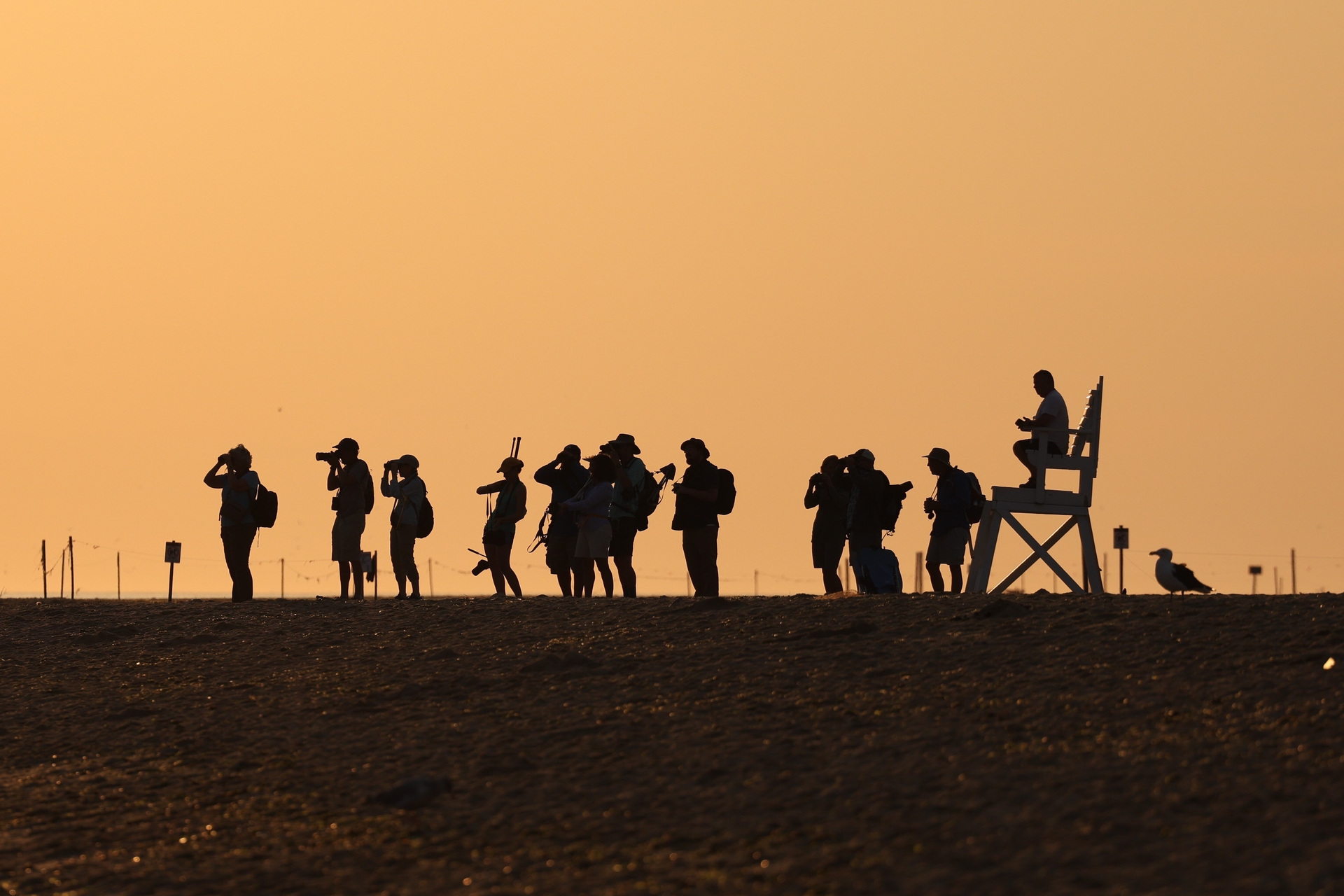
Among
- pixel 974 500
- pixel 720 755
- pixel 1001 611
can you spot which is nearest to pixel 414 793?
pixel 720 755

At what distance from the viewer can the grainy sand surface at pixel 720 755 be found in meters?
9.12

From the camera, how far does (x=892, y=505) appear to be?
729 inches

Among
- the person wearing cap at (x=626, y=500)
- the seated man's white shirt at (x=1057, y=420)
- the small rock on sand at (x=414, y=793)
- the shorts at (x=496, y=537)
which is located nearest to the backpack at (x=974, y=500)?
the seated man's white shirt at (x=1057, y=420)

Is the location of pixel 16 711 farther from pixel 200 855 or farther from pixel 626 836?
pixel 626 836

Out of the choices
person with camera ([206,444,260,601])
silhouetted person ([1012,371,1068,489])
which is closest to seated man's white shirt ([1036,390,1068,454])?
silhouetted person ([1012,371,1068,489])

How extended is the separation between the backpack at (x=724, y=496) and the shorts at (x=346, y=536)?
168 inches

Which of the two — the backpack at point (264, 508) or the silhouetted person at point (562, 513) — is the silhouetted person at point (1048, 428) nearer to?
the silhouetted person at point (562, 513)

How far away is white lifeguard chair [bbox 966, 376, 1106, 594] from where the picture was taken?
648 inches

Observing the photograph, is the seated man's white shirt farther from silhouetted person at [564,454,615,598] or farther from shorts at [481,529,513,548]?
shorts at [481,529,513,548]

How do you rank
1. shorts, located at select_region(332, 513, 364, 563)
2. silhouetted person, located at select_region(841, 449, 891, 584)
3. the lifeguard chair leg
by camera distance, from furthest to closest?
shorts, located at select_region(332, 513, 364, 563)
silhouetted person, located at select_region(841, 449, 891, 584)
the lifeguard chair leg

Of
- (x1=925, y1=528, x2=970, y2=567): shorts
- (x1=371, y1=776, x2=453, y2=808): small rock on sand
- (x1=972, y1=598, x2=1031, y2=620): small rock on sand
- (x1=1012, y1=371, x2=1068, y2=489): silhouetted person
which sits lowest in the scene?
(x1=371, y1=776, x2=453, y2=808): small rock on sand

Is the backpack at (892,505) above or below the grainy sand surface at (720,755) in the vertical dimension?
above

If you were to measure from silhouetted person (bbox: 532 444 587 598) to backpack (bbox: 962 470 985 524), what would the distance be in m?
3.97

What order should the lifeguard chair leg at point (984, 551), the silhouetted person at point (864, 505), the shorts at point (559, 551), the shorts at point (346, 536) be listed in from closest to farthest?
the lifeguard chair leg at point (984, 551) → the silhouetted person at point (864, 505) → the shorts at point (559, 551) → the shorts at point (346, 536)
